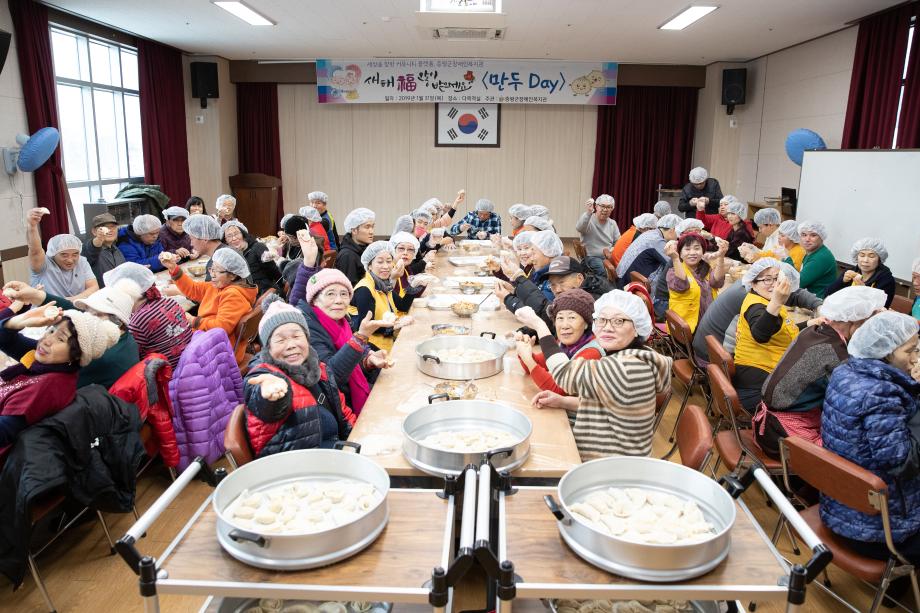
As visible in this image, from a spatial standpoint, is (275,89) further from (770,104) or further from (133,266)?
(133,266)

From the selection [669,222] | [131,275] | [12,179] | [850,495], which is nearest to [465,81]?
[669,222]

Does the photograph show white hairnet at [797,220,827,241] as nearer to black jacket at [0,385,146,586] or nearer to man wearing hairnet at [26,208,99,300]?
black jacket at [0,385,146,586]

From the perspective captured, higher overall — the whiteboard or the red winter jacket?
the whiteboard

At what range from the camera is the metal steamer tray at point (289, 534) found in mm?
1323

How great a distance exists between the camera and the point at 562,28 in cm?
792

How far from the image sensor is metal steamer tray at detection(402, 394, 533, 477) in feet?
6.12

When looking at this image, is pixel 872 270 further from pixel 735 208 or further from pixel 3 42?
pixel 3 42

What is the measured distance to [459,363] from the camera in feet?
9.05

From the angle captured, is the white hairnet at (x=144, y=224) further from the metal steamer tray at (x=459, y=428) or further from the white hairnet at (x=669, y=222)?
the white hairnet at (x=669, y=222)

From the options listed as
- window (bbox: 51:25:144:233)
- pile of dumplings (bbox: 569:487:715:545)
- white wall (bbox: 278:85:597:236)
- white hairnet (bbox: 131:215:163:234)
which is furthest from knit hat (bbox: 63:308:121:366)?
white wall (bbox: 278:85:597:236)

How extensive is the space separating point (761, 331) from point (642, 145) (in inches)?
344

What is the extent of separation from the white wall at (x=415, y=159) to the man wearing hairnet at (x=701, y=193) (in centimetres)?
277

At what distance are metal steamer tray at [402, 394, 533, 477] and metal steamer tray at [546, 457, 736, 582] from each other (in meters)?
0.33

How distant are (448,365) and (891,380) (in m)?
1.62
